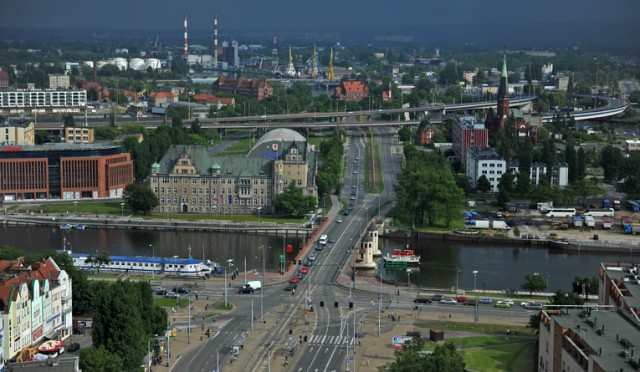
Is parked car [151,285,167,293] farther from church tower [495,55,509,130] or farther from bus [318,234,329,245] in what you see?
church tower [495,55,509,130]

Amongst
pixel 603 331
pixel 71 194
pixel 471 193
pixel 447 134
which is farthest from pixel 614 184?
pixel 603 331

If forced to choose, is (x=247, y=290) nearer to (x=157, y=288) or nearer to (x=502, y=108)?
(x=157, y=288)

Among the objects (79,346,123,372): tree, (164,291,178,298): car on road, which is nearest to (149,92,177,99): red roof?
(164,291,178,298): car on road

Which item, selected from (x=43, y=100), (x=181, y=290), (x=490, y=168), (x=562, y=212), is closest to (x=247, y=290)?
(x=181, y=290)

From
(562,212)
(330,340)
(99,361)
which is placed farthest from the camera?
(562,212)

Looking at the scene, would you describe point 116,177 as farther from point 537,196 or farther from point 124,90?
point 124,90
